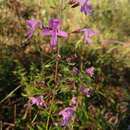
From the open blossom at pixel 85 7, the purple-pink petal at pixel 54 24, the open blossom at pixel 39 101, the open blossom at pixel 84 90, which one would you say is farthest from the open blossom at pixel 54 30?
the open blossom at pixel 84 90

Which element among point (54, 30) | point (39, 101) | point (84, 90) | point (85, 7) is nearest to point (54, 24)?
point (54, 30)

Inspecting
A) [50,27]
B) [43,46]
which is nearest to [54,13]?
[43,46]

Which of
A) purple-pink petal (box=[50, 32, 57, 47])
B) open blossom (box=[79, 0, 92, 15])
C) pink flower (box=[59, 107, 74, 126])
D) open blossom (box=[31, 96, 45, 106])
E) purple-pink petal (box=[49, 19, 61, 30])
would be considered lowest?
pink flower (box=[59, 107, 74, 126])

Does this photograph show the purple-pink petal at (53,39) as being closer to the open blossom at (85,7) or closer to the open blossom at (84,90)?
the open blossom at (85,7)

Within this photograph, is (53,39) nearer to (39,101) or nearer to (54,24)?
(54,24)

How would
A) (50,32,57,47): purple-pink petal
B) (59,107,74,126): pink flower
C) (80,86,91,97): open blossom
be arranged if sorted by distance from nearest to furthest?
(50,32,57,47): purple-pink petal → (59,107,74,126): pink flower → (80,86,91,97): open blossom

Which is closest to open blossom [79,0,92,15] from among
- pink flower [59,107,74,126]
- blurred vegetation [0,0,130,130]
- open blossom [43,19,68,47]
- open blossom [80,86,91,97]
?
open blossom [43,19,68,47]

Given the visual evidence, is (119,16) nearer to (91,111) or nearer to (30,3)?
(30,3)

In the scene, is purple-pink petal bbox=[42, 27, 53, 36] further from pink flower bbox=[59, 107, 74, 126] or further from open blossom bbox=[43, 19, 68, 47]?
pink flower bbox=[59, 107, 74, 126]
